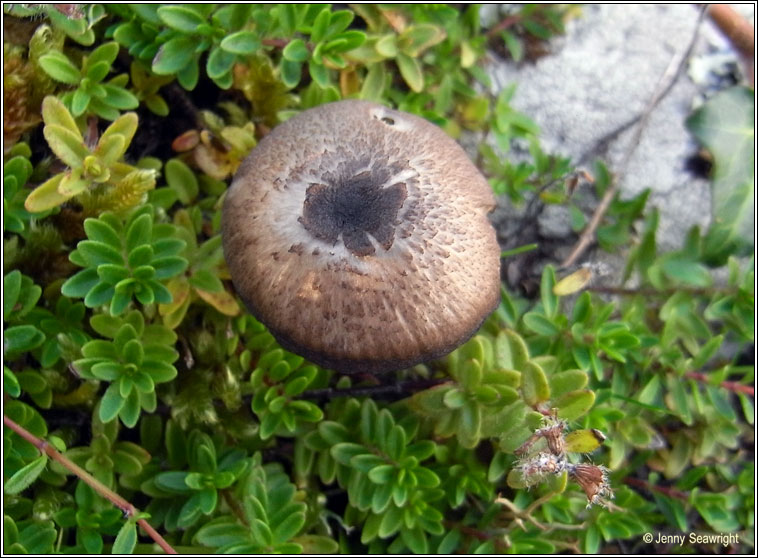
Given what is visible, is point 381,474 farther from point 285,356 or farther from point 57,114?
point 57,114

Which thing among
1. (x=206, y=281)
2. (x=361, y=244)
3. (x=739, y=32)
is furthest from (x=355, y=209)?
(x=739, y=32)

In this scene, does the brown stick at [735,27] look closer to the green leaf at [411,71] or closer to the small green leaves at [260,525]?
the green leaf at [411,71]

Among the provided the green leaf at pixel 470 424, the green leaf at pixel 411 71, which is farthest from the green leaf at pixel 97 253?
the green leaf at pixel 411 71

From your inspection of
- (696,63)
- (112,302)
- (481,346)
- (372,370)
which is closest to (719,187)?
(696,63)

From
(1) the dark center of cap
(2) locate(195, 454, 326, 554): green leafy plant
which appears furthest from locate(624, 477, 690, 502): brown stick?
(1) the dark center of cap

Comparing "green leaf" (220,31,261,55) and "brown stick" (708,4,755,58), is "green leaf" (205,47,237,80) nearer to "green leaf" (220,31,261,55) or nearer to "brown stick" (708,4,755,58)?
"green leaf" (220,31,261,55)

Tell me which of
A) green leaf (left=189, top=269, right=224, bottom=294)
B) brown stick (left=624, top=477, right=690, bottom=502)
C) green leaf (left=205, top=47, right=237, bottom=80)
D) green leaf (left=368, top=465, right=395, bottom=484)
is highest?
green leaf (left=205, top=47, right=237, bottom=80)

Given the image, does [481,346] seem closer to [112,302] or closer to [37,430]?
[112,302]
